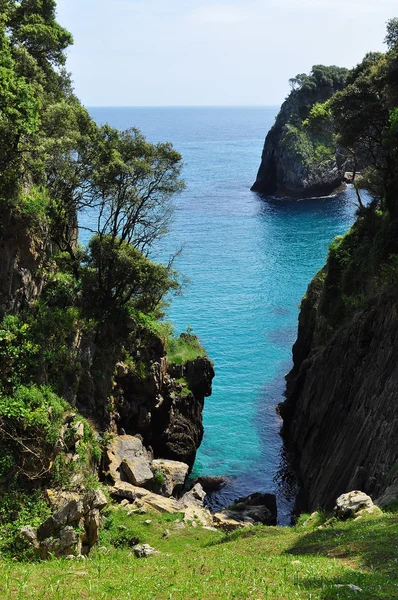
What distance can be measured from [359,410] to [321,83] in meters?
120

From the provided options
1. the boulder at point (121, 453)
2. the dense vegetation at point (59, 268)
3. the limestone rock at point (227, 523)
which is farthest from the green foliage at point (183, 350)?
the limestone rock at point (227, 523)

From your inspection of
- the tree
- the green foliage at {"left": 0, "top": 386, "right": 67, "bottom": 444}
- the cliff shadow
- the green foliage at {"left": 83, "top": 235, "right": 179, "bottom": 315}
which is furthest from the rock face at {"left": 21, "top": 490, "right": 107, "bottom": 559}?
the tree

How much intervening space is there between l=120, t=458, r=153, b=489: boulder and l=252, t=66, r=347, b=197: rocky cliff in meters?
109

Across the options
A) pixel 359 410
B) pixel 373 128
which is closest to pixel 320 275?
pixel 373 128

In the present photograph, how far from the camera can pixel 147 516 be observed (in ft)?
95.1

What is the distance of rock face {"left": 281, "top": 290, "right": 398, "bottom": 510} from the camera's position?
89.7 ft

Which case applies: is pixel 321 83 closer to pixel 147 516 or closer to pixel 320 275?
pixel 320 275

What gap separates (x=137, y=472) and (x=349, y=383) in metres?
14.3

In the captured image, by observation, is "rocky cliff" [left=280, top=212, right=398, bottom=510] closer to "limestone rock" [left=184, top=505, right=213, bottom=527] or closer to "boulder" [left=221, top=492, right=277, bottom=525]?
"boulder" [left=221, top=492, right=277, bottom=525]

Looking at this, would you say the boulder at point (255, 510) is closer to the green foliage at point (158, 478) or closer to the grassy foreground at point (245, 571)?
the green foliage at point (158, 478)

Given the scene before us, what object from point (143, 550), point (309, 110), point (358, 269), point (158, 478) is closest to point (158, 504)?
point (158, 478)

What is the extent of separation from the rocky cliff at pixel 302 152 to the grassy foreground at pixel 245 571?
118 meters

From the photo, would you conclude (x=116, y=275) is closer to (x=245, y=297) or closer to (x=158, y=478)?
(x=158, y=478)

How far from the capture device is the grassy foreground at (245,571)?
1497 cm
